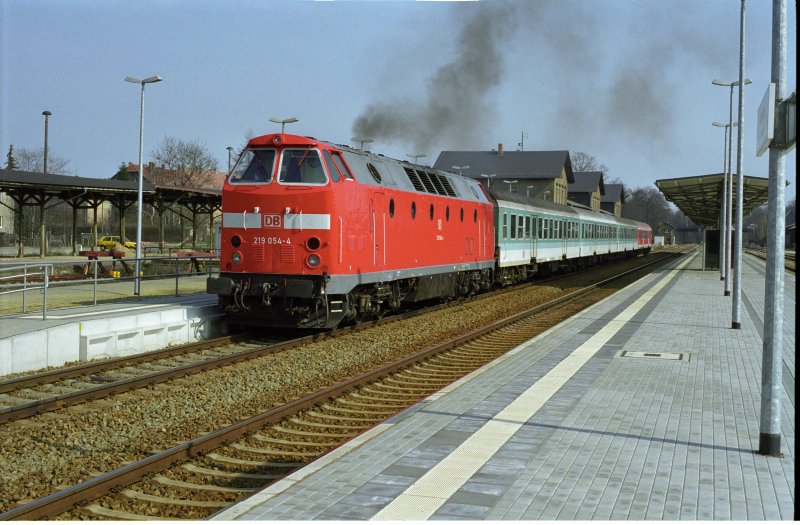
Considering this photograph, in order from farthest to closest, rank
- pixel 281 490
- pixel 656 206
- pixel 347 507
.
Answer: pixel 656 206 → pixel 281 490 → pixel 347 507

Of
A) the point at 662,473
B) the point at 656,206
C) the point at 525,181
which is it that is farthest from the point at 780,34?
the point at 656,206

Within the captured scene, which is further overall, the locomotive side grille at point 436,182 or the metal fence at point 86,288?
the locomotive side grille at point 436,182

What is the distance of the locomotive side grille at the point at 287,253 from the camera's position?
43.2 ft

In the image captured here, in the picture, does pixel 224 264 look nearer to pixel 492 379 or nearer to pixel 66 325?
pixel 66 325

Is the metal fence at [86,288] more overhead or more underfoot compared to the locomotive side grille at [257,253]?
more underfoot

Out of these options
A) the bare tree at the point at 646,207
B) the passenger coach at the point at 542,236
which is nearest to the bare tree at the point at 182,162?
the passenger coach at the point at 542,236

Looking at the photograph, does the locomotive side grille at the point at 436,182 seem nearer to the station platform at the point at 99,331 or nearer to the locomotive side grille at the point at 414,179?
the locomotive side grille at the point at 414,179

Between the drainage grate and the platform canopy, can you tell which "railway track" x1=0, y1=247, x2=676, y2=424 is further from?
the platform canopy

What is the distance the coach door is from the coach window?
117 cm

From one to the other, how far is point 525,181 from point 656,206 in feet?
251

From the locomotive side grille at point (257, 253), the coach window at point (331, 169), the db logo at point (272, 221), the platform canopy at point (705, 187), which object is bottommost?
the locomotive side grille at point (257, 253)

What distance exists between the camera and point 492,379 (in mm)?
9602

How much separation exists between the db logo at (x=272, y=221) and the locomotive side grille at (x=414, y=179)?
165 inches

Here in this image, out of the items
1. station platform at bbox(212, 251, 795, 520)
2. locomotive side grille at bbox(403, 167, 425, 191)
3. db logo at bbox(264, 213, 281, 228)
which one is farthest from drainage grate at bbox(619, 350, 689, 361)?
locomotive side grille at bbox(403, 167, 425, 191)
